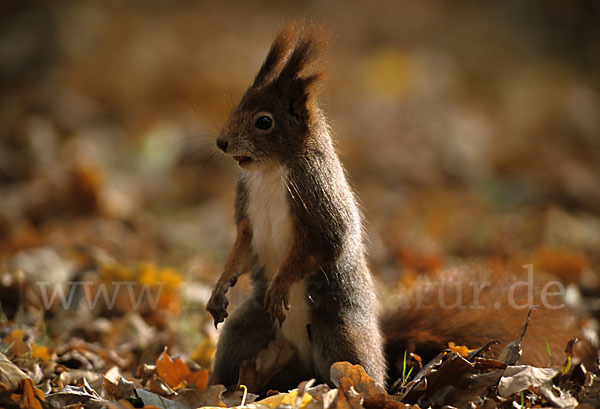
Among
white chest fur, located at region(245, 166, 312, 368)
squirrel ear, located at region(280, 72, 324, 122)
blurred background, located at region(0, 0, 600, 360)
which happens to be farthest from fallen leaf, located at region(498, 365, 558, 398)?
blurred background, located at region(0, 0, 600, 360)

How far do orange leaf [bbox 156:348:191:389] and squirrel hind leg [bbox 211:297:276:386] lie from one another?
168 millimetres

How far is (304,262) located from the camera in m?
2.25

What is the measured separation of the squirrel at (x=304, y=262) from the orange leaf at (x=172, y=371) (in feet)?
0.60

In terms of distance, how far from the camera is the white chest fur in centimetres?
233

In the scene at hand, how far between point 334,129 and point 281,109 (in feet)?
1.52

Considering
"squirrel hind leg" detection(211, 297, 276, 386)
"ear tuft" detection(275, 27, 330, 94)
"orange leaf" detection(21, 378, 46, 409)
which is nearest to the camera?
"orange leaf" detection(21, 378, 46, 409)

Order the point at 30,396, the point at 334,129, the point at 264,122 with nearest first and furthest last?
the point at 30,396
the point at 264,122
the point at 334,129

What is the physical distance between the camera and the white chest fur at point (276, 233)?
7.64ft

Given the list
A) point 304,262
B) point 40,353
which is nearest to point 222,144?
point 304,262

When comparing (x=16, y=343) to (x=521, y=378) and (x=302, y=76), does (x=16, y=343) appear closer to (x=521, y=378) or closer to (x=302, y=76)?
(x=302, y=76)

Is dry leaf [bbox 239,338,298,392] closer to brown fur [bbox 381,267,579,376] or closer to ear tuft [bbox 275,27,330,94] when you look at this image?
brown fur [bbox 381,267,579,376]

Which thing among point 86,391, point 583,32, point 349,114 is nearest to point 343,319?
point 86,391

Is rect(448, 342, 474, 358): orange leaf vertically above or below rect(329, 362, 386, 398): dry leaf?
above

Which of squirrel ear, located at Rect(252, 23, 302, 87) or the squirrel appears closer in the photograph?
the squirrel
